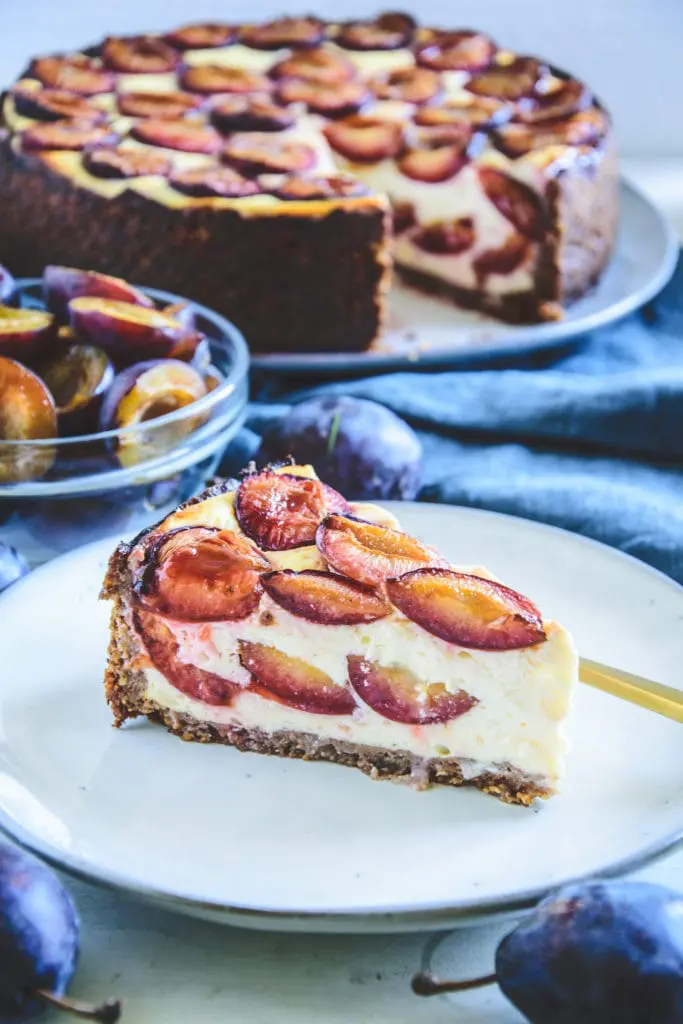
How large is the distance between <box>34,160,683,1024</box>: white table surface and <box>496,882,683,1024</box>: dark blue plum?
0.12 metres

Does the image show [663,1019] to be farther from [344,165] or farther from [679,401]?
[344,165]

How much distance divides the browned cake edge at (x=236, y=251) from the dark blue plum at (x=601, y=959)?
1836mm

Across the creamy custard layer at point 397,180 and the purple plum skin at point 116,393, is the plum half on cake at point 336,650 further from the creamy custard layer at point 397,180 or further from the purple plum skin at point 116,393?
the creamy custard layer at point 397,180

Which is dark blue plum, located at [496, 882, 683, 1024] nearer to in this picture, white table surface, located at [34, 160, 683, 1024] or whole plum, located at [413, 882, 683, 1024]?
whole plum, located at [413, 882, 683, 1024]

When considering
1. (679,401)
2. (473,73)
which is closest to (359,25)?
(473,73)

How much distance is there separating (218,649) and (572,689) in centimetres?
42

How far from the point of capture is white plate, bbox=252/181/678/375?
2.72 m

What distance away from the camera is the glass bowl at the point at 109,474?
77.4 inches

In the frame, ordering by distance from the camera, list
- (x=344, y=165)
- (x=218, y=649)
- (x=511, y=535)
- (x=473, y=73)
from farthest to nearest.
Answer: (x=473, y=73), (x=344, y=165), (x=511, y=535), (x=218, y=649)

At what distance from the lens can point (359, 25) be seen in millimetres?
3561

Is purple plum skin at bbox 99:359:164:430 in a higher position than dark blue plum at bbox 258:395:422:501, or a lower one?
higher

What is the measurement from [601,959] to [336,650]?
530 millimetres

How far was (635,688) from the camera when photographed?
1.64 m

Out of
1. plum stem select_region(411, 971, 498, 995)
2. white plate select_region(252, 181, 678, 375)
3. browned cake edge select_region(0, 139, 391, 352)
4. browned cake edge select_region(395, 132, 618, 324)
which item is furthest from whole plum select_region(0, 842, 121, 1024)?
browned cake edge select_region(395, 132, 618, 324)
